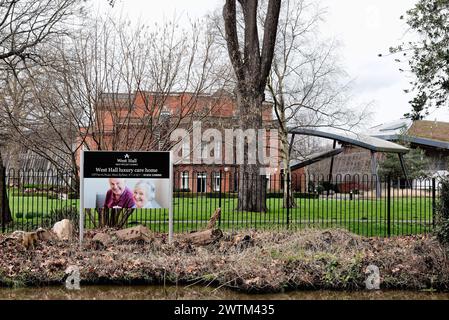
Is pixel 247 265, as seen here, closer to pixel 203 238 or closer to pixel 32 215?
pixel 203 238

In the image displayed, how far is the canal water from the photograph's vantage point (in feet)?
29.9

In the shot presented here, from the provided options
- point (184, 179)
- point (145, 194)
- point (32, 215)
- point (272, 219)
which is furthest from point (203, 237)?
point (184, 179)

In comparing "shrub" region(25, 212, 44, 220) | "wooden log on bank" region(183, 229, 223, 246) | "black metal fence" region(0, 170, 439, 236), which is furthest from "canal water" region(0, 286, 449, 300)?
"shrub" region(25, 212, 44, 220)

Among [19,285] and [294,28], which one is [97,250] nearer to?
[19,285]

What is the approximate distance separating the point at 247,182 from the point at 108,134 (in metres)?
7.15

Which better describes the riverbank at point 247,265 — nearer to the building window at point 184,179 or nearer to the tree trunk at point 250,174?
the building window at point 184,179

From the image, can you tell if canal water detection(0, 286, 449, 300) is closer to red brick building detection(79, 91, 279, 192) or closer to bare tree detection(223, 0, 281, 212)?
red brick building detection(79, 91, 279, 192)

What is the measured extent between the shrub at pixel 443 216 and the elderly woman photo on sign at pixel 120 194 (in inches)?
259

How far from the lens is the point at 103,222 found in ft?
52.1

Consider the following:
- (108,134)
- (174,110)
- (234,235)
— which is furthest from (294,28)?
(234,235)

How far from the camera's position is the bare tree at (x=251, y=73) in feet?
72.1

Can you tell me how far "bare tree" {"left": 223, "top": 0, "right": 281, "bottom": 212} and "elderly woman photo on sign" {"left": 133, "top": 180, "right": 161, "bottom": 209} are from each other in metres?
9.27

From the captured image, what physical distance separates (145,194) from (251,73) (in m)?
10.9
